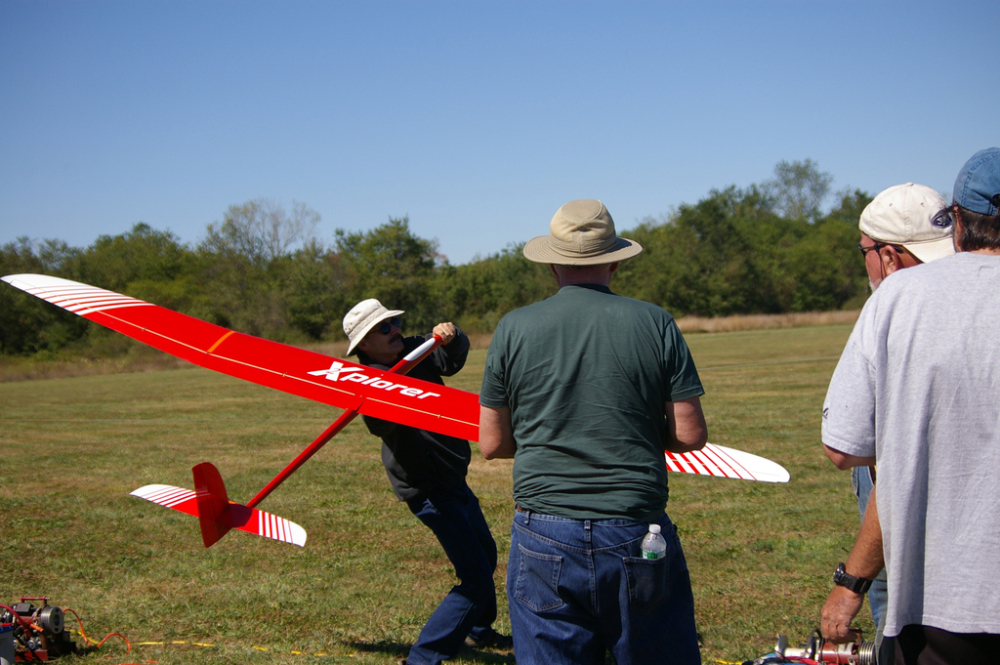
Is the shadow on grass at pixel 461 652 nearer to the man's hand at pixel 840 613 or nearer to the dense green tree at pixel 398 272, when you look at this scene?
the man's hand at pixel 840 613

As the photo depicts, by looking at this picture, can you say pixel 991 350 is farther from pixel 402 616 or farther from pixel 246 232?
pixel 246 232

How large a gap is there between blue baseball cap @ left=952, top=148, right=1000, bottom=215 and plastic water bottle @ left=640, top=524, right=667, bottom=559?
3.73ft

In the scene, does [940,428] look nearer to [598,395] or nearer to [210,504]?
[598,395]

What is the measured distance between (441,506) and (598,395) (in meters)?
1.87

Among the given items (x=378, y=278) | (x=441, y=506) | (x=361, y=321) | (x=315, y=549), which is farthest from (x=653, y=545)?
(x=378, y=278)

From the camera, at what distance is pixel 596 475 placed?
211cm

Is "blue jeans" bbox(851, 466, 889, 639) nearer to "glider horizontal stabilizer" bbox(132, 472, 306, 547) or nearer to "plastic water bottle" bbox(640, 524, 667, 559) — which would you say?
"plastic water bottle" bbox(640, 524, 667, 559)

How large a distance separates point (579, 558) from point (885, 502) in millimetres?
814

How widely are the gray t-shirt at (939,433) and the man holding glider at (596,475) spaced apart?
1.86 feet

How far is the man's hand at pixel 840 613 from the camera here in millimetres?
1933

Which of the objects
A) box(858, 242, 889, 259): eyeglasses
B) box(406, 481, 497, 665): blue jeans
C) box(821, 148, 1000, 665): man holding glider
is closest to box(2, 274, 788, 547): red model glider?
box(406, 481, 497, 665): blue jeans

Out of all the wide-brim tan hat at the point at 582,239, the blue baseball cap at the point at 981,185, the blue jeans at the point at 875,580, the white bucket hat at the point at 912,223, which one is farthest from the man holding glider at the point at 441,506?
the blue baseball cap at the point at 981,185

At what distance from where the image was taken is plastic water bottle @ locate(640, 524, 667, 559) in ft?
6.70

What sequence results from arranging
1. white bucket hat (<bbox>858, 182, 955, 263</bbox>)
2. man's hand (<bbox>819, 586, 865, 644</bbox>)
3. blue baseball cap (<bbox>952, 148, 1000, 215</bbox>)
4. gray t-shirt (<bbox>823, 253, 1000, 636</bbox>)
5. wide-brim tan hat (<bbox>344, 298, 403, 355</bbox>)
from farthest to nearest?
wide-brim tan hat (<bbox>344, 298, 403, 355</bbox>) < white bucket hat (<bbox>858, 182, 955, 263</bbox>) < man's hand (<bbox>819, 586, 865, 644</bbox>) < blue baseball cap (<bbox>952, 148, 1000, 215</bbox>) < gray t-shirt (<bbox>823, 253, 1000, 636</bbox>)
